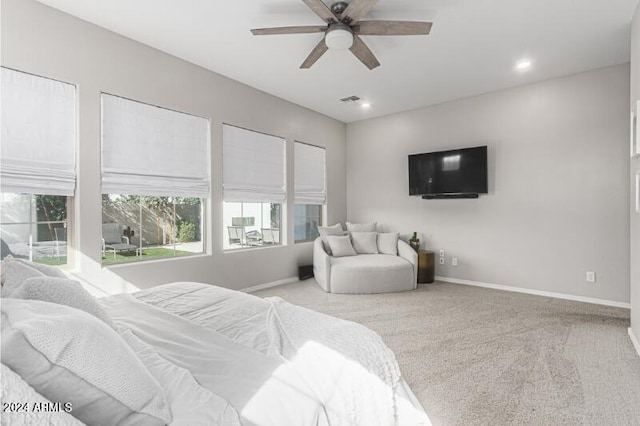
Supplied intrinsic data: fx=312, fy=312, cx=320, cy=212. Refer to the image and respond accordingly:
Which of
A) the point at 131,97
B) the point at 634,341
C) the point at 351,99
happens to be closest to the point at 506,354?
the point at 634,341

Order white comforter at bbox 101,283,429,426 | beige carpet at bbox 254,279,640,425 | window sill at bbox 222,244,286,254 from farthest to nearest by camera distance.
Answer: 1. window sill at bbox 222,244,286,254
2. beige carpet at bbox 254,279,640,425
3. white comforter at bbox 101,283,429,426

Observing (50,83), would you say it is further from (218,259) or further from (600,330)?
(600,330)

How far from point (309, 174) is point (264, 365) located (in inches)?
177

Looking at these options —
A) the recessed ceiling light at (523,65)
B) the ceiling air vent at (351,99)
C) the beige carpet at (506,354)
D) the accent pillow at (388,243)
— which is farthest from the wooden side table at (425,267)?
A: the recessed ceiling light at (523,65)

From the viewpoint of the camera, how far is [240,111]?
423 cm

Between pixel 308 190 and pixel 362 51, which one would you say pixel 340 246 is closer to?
pixel 308 190

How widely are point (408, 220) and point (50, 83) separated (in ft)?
16.0

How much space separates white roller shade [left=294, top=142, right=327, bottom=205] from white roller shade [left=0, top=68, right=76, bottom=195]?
3.00 metres

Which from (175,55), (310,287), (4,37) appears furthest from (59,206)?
(310,287)

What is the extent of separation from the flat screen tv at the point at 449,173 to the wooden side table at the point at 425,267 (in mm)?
968

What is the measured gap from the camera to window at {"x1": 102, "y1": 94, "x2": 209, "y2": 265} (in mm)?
3098

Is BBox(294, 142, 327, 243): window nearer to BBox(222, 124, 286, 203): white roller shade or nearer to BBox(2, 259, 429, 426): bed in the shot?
BBox(222, 124, 286, 203): white roller shade

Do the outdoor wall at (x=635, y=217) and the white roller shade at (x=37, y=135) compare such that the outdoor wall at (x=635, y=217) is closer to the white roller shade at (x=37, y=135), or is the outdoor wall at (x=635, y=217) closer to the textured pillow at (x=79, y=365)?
the textured pillow at (x=79, y=365)

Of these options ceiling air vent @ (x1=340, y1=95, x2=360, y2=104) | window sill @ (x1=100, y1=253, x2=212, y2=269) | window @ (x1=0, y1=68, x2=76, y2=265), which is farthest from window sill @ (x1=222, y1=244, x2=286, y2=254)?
ceiling air vent @ (x1=340, y1=95, x2=360, y2=104)
